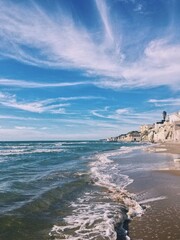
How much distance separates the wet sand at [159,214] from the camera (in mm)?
10117

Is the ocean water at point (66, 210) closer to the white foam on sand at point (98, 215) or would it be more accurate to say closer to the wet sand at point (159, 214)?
the white foam on sand at point (98, 215)

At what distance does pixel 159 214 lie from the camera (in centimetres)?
1254

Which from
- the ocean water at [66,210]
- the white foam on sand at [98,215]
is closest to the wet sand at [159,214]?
the ocean water at [66,210]

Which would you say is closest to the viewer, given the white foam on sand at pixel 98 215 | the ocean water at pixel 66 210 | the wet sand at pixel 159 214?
the wet sand at pixel 159 214

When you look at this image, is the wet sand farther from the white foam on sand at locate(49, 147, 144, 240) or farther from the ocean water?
the white foam on sand at locate(49, 147, 144, 240)

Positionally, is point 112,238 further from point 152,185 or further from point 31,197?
point 152,185

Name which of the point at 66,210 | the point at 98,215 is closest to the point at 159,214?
the point at 98,215

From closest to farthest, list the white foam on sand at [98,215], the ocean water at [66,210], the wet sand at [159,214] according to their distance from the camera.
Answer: the wet sand at [159,214] < the white foam on sand at [98,215] < the ocean water at [66,210]

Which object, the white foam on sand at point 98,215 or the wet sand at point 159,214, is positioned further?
the white foam on sand at point 98,215

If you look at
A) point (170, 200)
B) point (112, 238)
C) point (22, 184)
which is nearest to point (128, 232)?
point (112, 238)

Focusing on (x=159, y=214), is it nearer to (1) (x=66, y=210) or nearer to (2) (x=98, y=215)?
(2) (x=98, y=215)

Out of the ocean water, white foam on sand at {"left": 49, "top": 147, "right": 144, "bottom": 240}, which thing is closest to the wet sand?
the ocean water

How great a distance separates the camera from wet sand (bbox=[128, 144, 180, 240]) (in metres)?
10.1

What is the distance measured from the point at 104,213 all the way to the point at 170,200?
143 inches
